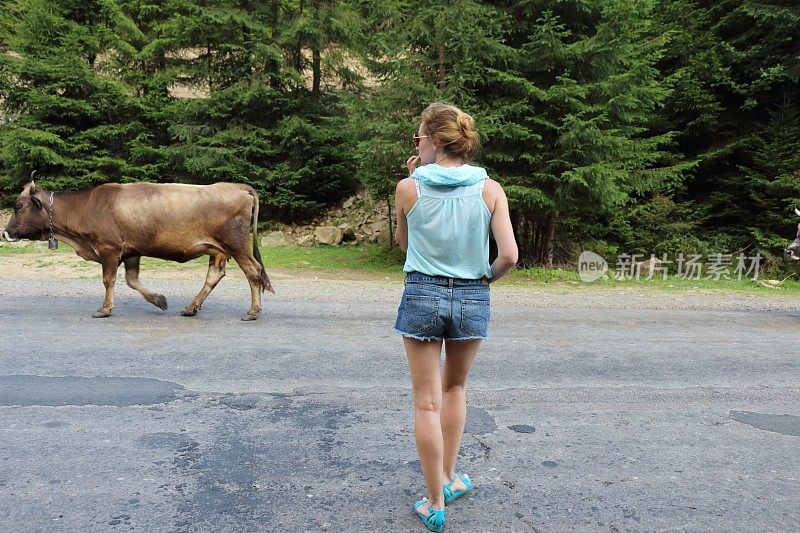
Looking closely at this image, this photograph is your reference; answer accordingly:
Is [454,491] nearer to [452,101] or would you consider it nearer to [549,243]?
[452,101]

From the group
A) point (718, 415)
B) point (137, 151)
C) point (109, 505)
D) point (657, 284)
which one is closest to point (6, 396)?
point (109, 505)

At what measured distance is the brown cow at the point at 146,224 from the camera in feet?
25.6

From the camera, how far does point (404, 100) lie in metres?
13.5

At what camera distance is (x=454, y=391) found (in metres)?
2.99

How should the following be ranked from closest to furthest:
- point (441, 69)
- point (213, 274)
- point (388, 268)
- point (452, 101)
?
point (213, 274) → point (452, 101) → point (441, 69) → point (388, 268)

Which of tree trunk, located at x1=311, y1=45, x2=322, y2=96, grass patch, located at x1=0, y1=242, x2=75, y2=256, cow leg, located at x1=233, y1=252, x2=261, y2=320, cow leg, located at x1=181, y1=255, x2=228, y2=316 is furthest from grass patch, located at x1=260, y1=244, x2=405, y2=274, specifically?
tree trunk, located at x1=311, y1=45, x2=322, y2=96

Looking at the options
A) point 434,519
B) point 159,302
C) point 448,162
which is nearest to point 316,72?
point 159,302

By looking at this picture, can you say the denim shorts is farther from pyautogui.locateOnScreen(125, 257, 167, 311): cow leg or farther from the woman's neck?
pyautogui.locateOnScreen(125, 257, 167, 311): cow leg

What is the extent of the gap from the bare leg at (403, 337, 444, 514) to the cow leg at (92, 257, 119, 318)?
19.8 ft

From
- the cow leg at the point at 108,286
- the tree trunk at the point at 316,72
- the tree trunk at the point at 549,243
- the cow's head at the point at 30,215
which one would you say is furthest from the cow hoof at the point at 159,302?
the tree trunk at the point at 316,72

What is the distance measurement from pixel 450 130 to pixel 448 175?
21 centimetres

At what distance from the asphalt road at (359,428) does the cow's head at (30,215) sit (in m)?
1.12

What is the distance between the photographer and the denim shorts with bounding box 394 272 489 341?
2738 mm

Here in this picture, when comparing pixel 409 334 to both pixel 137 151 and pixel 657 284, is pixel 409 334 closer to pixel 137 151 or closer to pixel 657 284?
pixel 657 284
